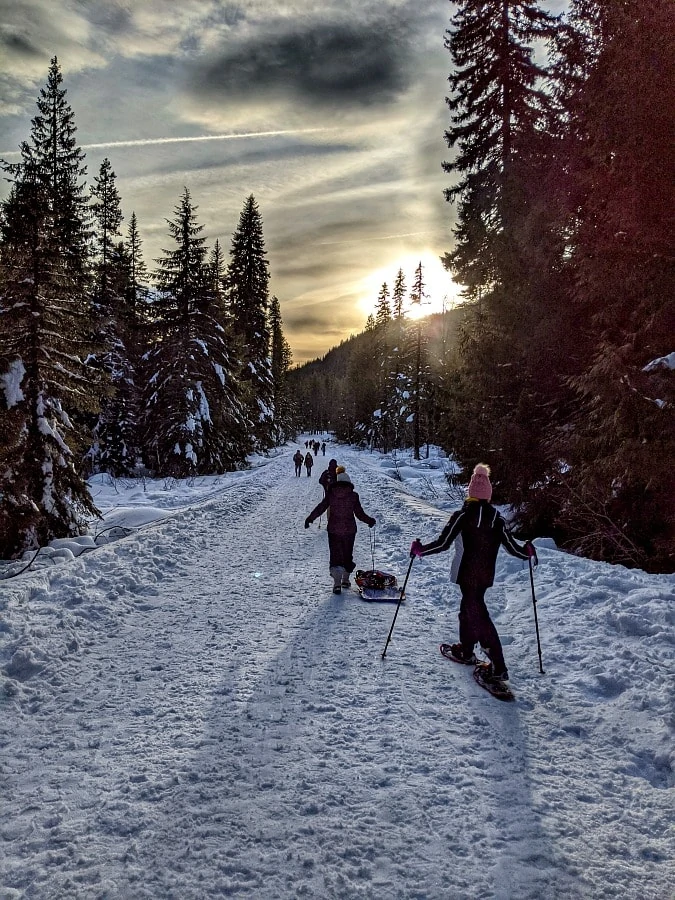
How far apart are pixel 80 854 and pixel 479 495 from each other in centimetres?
423

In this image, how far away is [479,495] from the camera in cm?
511

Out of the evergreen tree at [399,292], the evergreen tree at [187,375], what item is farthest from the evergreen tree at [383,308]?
the evergreen tree at [187,375]

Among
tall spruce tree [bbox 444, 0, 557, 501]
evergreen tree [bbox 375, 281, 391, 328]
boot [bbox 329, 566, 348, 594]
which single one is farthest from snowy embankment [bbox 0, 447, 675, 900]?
evergreen tree [bbox 375, 281, 391, 328]

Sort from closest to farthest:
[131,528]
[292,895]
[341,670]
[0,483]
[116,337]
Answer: [292,895] → [341,670] → [0,483] → [131,528] → [116,337]

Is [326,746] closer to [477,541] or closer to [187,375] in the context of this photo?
[477,541]

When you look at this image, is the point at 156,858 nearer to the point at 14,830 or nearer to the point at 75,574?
the point at 14,830

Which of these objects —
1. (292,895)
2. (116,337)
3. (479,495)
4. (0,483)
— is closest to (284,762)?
(292,895)

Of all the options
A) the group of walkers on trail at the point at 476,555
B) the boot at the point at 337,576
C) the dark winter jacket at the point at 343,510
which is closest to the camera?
the group of walkers on trail at the point at 476,555

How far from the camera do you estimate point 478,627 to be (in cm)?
498

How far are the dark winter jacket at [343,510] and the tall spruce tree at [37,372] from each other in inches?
213

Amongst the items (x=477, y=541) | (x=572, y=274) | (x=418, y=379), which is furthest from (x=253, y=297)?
(x=477, y=541)

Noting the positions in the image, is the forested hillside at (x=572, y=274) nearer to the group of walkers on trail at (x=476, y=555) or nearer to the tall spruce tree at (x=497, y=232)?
the tall spruce tree at (x=497, y=232)

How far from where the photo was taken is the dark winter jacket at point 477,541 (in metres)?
5.05

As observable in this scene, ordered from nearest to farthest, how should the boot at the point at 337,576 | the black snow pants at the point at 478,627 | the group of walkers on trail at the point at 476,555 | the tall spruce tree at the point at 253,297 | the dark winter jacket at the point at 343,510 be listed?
the black snow pants at the point at 478,627
the group of walkers on trail at the point at 476,555
the boot at the point at 337,576
the dark winter jacket at the point at 343,510
the tall spruce tree at the point at 253,297
